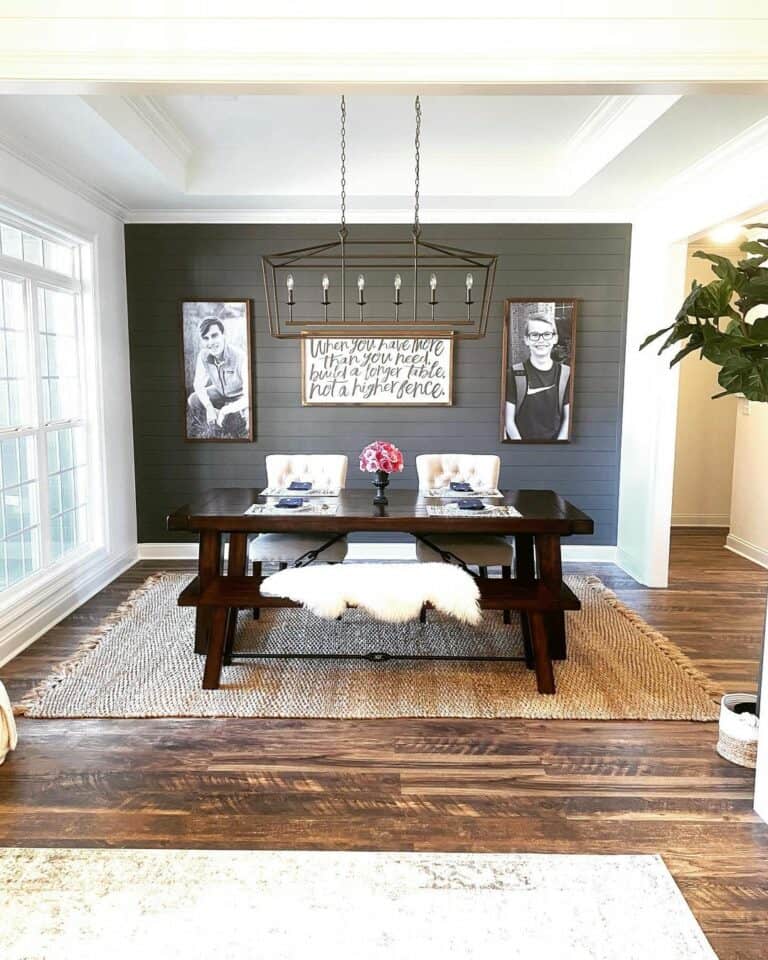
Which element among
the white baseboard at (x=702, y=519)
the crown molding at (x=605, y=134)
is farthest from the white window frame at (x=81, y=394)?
the white baseboard at (x=702, y=519)

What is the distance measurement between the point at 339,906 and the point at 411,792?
564 mm

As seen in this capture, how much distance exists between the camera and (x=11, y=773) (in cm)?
261

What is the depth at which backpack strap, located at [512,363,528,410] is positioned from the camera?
5.40 m

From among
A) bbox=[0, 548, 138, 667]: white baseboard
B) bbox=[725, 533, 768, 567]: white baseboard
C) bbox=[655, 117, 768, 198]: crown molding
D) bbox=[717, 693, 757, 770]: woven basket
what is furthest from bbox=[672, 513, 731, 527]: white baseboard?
bbox=[0, 548, 138, 667]: white baseboard

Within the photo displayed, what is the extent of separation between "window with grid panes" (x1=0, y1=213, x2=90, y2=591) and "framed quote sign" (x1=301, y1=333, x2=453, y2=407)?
1627mm

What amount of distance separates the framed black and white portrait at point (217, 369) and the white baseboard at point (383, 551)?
90 cm

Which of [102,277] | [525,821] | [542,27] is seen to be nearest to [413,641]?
[525,821]

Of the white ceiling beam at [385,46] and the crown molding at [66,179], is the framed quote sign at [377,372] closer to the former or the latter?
the crown molding at [66,179]

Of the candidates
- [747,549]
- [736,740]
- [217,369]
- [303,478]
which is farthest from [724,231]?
[217,369]

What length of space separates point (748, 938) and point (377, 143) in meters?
4.22

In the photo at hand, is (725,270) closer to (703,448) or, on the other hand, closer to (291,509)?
(291,509)

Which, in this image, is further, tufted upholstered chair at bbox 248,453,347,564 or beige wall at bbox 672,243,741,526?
beige wall at bbox 672,243,741,526

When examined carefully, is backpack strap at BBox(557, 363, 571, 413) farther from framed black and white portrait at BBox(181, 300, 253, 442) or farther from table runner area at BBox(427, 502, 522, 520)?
framed black and white portrait at BBox(181, 300, 253, 442)

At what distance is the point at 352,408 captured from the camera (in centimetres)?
547
